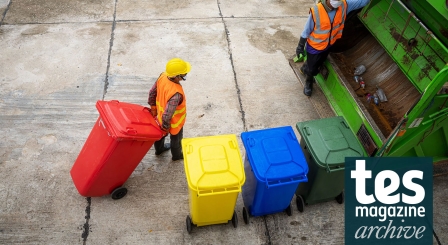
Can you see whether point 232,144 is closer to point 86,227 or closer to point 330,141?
point 330,141

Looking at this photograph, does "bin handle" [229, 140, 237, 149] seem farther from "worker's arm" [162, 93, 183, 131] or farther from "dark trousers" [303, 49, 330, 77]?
"dark trousers" [303, 49, 330, 77]

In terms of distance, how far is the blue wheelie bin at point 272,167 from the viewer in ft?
9.69

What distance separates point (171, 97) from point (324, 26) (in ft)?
6.58

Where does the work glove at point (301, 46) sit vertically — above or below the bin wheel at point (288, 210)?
above

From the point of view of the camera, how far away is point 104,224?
3.42 metres

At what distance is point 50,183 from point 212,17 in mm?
4007

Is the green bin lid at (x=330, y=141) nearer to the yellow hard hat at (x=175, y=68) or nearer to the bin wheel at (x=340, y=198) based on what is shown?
the bin wheel at (x=340, y=198)

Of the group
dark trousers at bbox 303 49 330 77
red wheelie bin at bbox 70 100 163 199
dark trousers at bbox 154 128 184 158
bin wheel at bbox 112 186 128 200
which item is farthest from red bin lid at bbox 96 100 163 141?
dark trousers at bbox 303 49 330 77

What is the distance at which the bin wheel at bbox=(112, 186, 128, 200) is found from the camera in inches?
139

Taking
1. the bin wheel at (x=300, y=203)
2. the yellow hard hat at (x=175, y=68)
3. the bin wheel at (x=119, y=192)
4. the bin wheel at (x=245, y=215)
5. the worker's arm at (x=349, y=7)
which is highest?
the worker's arm at (x=349, y=7)

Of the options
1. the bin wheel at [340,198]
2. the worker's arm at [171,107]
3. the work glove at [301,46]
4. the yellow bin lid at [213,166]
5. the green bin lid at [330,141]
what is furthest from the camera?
the work glove at [301,46]

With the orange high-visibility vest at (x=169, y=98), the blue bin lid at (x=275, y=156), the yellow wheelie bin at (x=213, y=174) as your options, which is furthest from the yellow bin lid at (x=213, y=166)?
the orange high-visibility vest at (x=169, y=98)

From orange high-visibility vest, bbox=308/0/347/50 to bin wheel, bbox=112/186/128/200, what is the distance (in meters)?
2.70

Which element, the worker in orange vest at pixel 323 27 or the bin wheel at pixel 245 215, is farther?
the worker in orange vest at pixel 323 27
